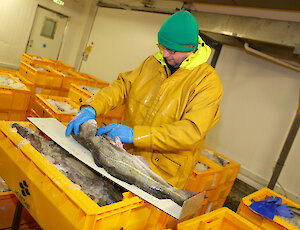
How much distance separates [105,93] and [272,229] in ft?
5.01

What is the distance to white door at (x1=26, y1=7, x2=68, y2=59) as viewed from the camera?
7527 mm

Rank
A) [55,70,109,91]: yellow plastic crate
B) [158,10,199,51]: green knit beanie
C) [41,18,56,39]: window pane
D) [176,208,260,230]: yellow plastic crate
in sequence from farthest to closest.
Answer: [41,18,56,39]: window pane → [55,70,109,91]: yellow plastic crate → [158,10,199,51]: green knit beanie → [176,208,260,230]: yellow plastic crate

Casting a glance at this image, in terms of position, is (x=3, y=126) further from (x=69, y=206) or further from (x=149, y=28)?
(x=149, y=28)

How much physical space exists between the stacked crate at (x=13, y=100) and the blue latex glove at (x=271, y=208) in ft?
9.92

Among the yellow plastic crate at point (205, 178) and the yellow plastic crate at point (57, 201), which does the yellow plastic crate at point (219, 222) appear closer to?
the yellow plastic crate at point (57, 201)

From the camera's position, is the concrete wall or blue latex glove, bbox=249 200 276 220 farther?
the concrete wall

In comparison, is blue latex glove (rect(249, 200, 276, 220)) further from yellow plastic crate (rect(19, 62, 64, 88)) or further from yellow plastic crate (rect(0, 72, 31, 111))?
yellow plastic crate (rect(19, 62, 64, 88))

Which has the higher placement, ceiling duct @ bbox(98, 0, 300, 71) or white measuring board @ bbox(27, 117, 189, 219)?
ceiling duct @ bbox(98, 0, 300, 71)

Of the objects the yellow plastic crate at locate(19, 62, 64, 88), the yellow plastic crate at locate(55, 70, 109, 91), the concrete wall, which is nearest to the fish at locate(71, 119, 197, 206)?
the yellow plastic crate at locate(19, 62, 64, 88)

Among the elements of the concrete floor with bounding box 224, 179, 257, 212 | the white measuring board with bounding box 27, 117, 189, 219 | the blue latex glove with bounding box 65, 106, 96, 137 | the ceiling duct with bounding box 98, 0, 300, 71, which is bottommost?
the concrete floor with bounding box 224, 179, 257, 212

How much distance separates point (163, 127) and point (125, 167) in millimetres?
324

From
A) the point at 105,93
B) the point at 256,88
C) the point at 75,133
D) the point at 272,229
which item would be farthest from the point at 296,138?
the point at 75,133

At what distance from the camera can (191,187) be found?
247 centimetres

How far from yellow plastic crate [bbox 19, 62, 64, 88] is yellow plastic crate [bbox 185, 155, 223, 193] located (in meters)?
2.85
